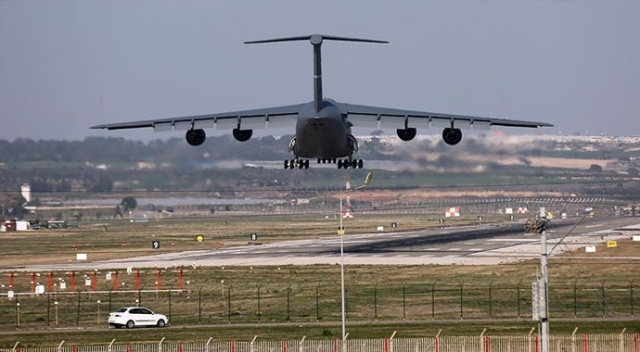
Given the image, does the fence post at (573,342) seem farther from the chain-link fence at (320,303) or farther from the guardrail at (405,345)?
the chain-link fence at (320,303)

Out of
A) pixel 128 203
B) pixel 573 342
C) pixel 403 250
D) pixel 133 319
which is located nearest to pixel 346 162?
pixel 403 250

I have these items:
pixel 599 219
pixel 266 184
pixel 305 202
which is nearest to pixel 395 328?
pixel 266 184

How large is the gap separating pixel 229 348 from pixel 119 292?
24.5 meters

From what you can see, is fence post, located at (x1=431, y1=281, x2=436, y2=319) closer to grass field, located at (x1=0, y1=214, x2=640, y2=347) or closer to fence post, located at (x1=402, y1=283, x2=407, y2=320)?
grass field, located at (x1=0, y1=214, x2=640, y2=347)

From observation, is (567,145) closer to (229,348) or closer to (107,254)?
(107,254)

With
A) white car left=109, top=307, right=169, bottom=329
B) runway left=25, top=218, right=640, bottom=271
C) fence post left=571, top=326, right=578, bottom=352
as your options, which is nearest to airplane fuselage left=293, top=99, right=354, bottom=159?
runway left=25, top=218, right=640, bottom=271

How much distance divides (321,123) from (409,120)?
333 inches

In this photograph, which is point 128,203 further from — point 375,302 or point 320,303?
point 375,302

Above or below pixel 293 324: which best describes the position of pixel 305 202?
above

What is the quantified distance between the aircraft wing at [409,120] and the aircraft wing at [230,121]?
3.66 meters

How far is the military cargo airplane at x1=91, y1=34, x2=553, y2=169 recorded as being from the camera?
261 ft

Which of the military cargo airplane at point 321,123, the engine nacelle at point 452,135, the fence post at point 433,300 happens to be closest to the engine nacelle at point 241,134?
the military cargo airplane at point 321,123

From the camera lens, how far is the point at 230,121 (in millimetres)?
86000

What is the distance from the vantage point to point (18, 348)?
191 ft
